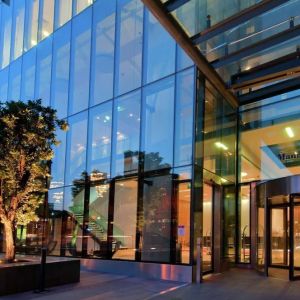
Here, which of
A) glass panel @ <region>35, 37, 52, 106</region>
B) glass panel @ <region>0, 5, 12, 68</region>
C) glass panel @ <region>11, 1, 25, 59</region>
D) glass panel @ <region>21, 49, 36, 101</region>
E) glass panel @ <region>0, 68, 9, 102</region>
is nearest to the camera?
glass panel @ <region>35, 37, 52, 106</region>

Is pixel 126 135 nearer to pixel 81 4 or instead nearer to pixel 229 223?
pixel 229 223

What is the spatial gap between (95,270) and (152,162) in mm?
4522

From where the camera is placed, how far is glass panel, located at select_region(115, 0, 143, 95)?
16312 mm

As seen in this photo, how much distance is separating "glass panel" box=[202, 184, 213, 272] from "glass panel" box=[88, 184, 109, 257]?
11.9 feet

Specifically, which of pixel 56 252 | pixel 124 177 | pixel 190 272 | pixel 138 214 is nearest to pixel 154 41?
pixel 124 177

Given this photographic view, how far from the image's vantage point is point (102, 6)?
1877cm

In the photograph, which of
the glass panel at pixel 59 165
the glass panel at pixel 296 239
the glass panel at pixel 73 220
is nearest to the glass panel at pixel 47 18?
the glass panel at pixel 59 165

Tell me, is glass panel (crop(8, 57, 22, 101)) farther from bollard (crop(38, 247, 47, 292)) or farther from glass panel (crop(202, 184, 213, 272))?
bollard (crop(38, 247, 47, 292))

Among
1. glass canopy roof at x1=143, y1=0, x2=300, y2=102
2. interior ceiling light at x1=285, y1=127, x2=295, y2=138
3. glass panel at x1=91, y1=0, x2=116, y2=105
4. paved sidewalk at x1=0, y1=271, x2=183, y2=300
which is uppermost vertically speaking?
glass panel at x1=91, y1=0, x2=116, y2=105

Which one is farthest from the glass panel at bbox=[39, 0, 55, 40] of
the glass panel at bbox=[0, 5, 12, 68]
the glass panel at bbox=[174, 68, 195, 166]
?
the glass panel at bbox=[174, 68, 195, 166]

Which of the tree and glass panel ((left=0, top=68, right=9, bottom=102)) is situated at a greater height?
glass panel ((left=0, top=68, right=9, bottom=102))

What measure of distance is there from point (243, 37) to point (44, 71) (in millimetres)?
12672

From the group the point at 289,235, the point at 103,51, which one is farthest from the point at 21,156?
the point at 289,235

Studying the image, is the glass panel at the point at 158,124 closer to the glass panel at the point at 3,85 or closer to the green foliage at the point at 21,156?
the green foliage at the point at 21,156
